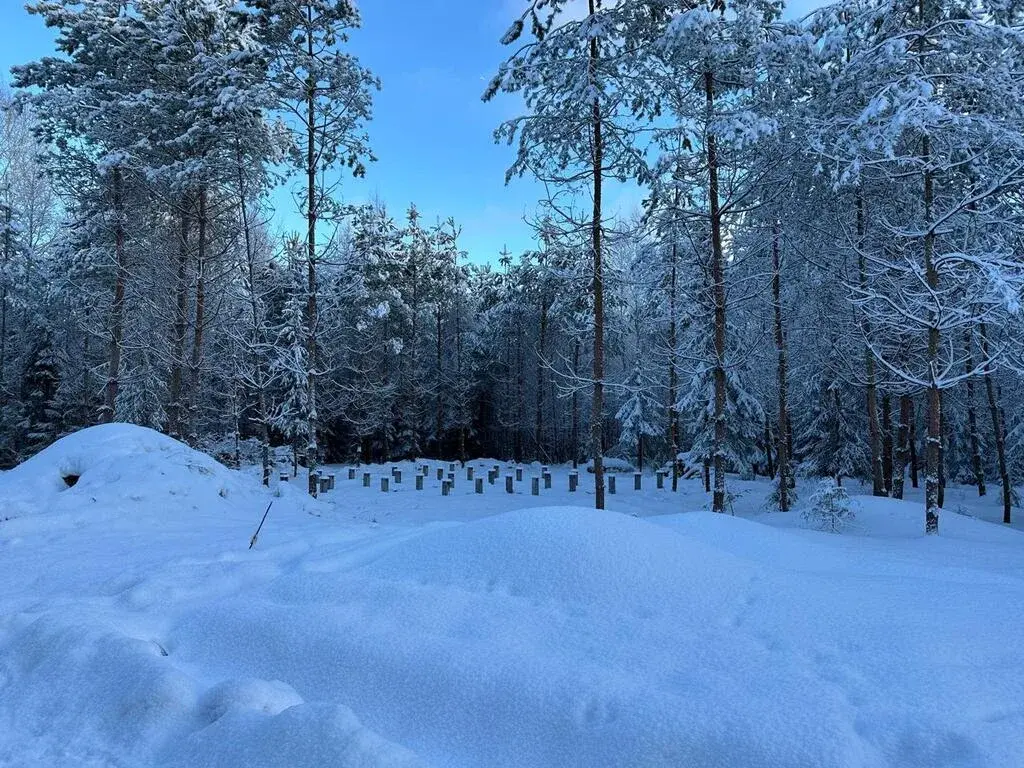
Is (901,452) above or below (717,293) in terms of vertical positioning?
below

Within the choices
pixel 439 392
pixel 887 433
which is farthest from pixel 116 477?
pixel 439 392

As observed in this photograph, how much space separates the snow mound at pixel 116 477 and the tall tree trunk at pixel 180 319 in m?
5.05

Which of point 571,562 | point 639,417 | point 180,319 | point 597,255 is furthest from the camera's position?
point 639,417

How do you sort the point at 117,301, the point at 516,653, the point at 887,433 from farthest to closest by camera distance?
the point at 887,433
the point at 117,301
the point at 516,653

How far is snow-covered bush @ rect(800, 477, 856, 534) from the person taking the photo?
373 inches

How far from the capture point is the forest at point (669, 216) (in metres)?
8.84

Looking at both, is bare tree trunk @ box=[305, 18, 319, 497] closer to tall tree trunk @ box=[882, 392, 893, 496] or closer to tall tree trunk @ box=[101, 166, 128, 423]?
tall tree trunk @ box=[101, 166, 128, 423]

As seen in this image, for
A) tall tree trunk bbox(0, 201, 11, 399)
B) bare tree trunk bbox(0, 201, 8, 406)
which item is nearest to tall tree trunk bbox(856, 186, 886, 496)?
tall tree trunk bbox(0, 201, 11, 399)

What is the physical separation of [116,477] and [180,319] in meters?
8.12

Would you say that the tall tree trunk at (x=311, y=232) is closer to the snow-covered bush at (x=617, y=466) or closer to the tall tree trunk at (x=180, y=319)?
the tall tree trunk at (x=180, y=319)

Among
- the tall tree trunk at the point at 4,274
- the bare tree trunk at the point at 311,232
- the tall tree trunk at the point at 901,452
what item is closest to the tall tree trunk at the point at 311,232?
the bare tree trunk at the point at 311,232

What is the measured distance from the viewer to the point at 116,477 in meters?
8.71

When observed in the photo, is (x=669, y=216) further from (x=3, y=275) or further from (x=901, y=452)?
(x=3, y=275)

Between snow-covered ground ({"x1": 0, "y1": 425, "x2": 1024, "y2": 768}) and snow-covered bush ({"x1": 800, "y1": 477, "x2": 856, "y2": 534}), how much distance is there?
3655 millimetres
